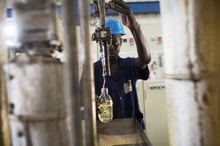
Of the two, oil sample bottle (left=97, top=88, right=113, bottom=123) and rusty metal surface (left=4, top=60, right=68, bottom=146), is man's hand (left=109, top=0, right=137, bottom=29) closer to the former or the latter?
oil sample bottle (left=97, top=88, right=113, bottom=123)

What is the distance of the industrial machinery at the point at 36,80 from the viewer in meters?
0.48

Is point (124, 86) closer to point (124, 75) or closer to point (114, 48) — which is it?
point (124, 75)

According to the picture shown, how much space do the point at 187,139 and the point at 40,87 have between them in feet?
1.03

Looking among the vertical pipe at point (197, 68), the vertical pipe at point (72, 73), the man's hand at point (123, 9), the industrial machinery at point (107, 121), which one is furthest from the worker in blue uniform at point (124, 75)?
the vertical pipe at point (72, 73)

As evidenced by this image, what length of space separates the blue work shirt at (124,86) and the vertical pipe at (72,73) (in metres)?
1.39

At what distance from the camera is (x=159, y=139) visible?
10.3ft

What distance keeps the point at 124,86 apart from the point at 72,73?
4.97 ft

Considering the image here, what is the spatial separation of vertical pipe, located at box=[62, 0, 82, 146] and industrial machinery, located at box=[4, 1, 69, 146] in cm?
3

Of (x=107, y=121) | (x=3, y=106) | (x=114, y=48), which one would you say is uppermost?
(x=114, y=48)

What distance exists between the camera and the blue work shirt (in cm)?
190

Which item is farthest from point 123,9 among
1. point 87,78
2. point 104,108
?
point 87,78

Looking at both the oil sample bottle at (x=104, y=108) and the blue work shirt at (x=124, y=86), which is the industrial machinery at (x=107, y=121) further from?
the blue work shirt at (x=124, y=86)

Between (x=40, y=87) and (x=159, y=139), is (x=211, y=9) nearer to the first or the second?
(x=40, y=87)

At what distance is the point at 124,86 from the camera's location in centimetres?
197
